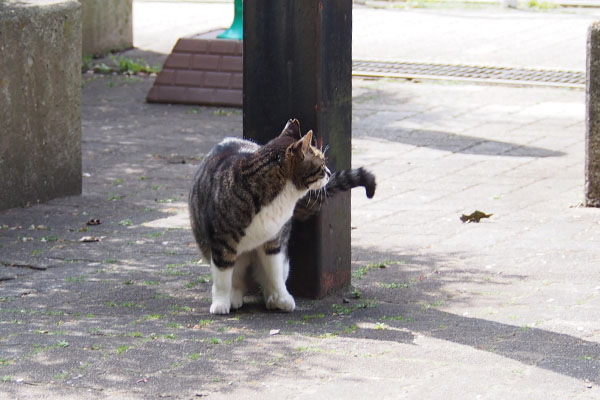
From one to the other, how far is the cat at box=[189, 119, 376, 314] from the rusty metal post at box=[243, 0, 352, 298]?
146mm

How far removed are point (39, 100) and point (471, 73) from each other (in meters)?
5.94

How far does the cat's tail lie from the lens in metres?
5.48

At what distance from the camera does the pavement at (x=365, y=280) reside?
4301 mm

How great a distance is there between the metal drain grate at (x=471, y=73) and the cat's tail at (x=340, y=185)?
6639 millimetres

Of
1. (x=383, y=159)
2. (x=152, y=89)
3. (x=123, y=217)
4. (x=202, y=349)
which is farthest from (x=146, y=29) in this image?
(x=202, y=349)

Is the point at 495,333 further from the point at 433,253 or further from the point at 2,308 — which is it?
the point at 2,308

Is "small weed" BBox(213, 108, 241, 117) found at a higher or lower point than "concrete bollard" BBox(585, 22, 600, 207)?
lower

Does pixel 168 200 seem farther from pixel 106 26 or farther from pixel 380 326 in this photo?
pixel 106 26

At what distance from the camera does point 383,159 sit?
912 centimetres

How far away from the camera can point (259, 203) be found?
522cm

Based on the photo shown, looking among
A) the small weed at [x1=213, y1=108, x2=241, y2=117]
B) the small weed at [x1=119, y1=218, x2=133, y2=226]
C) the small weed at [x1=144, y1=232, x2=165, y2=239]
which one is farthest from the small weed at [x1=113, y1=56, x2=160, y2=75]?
the small weed at [x1=144, y1=232, x2=165, y2=239]

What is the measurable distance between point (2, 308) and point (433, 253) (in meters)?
2.61

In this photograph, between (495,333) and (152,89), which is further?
(152,89)

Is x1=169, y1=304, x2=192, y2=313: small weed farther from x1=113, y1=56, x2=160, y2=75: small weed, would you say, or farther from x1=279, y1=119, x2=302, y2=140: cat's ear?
x1=113, y1=56, x2=160, y2=75: small weed
